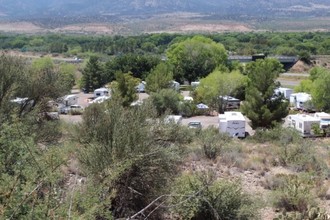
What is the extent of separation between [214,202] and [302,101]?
114ft

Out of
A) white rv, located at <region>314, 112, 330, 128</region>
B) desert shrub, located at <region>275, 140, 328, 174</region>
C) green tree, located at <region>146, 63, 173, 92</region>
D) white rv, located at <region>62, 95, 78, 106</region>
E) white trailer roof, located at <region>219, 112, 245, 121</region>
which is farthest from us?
green tree, located at <region>146, 63, 173, 92</region>

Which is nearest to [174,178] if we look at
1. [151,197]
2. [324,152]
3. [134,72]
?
[151,197]

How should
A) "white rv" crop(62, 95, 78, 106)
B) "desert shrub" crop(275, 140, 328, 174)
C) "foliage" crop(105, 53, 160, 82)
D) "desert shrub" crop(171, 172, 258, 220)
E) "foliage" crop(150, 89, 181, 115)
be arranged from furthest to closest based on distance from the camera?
1. "foliage" crop(105, 53, 160, 82)
2. "white rv" crop(62, 95, 78, 106)
3. "foliage" crop(150, 89, 181, 115)
4. "desert shrub" crop(275, 140, 328, 174)
5. "desert shrub" crop(171, 172, 258, 220)

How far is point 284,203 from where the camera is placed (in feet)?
44.6

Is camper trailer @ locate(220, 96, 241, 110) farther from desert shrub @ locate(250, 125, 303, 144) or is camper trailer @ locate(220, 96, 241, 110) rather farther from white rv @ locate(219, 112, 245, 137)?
desert shrub @ locate(250, 125, 303, 144)

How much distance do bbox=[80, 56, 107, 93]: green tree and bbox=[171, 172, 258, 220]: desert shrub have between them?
4791 centimetres

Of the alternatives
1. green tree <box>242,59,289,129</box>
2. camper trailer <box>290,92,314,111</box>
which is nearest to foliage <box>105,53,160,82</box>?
camper trailer <box>290,92,314,111</box>

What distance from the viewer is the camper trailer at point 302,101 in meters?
43.6

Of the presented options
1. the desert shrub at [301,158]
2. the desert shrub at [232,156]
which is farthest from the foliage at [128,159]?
the desert shrub at [301,158]

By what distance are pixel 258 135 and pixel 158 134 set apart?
12724 mm

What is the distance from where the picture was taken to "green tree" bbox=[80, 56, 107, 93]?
59.2 meters

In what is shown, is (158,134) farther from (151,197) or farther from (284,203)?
(284,203)

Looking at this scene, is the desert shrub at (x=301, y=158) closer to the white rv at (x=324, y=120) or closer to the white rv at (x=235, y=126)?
the white rv at (x=235, y=126)

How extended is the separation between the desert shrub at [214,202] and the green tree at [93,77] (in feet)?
157
